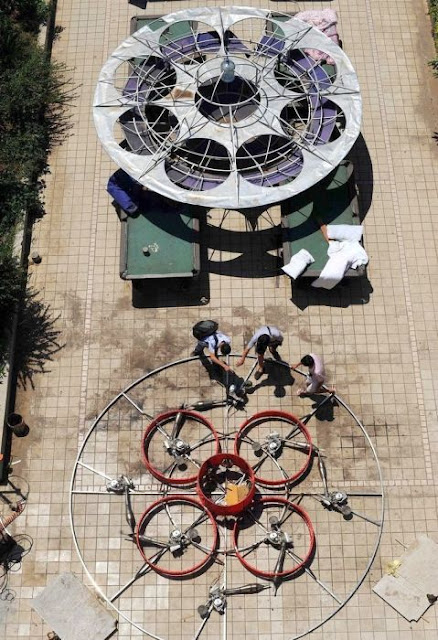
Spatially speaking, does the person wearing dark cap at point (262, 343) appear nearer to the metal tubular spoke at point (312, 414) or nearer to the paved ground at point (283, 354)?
the paved ground at point (283, 354)

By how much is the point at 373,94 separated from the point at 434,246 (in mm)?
7283

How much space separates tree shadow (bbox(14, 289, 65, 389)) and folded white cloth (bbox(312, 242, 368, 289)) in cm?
939

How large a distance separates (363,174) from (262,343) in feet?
30.7

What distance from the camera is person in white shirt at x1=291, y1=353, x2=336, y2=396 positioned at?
746 inches

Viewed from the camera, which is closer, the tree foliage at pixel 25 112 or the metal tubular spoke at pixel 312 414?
the metal tubular spoke at pixel 312 414

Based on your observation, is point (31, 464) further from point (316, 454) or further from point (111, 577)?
point (316, 454)

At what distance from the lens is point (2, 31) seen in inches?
990

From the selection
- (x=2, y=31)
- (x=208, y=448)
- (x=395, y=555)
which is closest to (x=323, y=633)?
(x=395, y=555)

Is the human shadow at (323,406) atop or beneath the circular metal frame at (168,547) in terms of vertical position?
atop

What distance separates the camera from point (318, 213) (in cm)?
2162

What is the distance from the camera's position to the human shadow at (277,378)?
67.4 feet

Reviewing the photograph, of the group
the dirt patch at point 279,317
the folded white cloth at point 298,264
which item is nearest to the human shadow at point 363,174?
the folded white cloth at point 298,264

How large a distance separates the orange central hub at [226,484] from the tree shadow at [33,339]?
6.71 metres

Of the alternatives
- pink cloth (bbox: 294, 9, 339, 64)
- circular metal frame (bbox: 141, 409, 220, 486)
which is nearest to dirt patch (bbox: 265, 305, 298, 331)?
circular metal frame (bbox: 141, 409, 220, 486)
